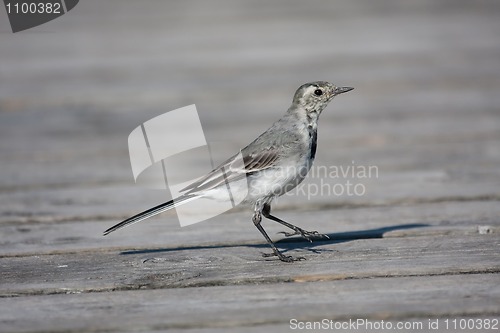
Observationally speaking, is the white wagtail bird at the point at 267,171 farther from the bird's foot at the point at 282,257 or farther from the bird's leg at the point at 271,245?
the bird's foot at the point at 282,257

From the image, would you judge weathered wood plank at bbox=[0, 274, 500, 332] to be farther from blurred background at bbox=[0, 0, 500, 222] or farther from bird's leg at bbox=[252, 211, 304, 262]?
blurred background at bbox=[0, 0, 500, 222]

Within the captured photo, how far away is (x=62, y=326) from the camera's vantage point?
3.09 m

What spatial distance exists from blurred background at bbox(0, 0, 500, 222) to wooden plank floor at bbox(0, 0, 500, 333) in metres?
0.03

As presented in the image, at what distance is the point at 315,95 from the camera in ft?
17.9

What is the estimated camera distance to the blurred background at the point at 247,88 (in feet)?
18.7

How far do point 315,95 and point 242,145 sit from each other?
132cm

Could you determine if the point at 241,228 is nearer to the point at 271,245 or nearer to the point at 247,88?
the point at 271,245

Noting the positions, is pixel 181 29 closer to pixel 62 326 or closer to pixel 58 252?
pixel 58 252

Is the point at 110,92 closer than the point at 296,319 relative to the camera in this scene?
No

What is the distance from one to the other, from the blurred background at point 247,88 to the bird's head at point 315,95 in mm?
611

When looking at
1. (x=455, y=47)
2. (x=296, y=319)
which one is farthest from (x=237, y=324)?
(x=455, y=47)

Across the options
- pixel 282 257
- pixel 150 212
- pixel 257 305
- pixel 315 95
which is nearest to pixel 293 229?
pixel 282 257

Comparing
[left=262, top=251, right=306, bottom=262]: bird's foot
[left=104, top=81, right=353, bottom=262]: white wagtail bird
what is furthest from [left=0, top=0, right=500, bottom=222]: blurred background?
[left=262, top=251, right=306, bottom=262]: bird's foot

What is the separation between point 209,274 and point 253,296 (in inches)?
16.4
